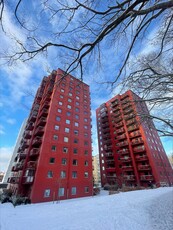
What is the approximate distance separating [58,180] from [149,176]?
19707 mm

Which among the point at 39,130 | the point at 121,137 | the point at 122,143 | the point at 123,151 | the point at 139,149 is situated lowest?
the point at 139,149

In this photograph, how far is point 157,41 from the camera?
352 centimetres

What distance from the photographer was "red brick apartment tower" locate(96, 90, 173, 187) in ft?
86.6

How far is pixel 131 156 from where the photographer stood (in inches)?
1174

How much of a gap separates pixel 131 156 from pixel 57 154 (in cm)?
1990

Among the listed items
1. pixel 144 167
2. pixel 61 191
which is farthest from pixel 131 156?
pixel 61 191

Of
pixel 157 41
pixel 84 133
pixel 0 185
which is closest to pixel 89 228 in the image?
pixel 157 41

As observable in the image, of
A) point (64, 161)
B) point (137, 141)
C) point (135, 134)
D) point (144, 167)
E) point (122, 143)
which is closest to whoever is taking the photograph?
point (64, 161)

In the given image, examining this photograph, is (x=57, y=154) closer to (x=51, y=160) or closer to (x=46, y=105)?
(x=51, y=160)

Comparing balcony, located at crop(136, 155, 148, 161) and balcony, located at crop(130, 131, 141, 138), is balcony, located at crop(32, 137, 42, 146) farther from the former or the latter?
balcony, located at crop(130, 131, 141, 138)

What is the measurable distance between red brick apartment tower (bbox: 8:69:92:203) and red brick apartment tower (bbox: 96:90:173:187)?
9.98m

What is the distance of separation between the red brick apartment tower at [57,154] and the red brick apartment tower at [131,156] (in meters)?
9.98

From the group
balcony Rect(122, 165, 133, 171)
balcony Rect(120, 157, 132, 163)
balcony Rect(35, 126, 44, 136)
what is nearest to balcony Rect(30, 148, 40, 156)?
balcony Rect(35, 126, 44, 136)

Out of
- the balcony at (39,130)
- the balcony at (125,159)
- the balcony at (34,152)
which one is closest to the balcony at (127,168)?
the balcony at (125,159)
